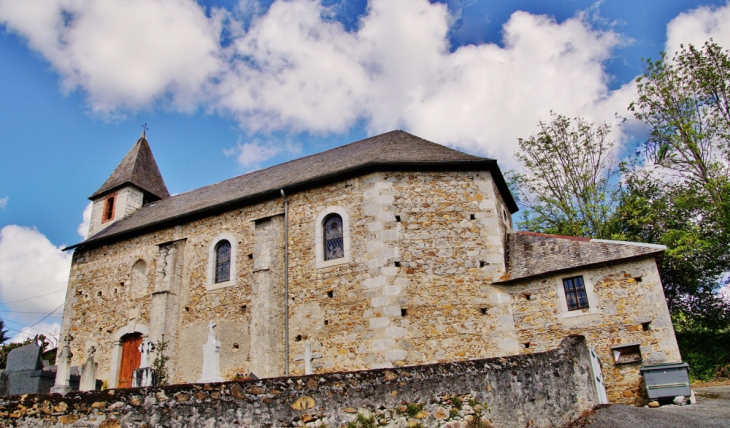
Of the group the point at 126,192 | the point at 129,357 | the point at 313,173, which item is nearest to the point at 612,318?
the point at 313,173

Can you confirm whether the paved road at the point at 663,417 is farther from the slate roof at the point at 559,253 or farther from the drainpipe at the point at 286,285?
the drainpipe at the point at 286,285

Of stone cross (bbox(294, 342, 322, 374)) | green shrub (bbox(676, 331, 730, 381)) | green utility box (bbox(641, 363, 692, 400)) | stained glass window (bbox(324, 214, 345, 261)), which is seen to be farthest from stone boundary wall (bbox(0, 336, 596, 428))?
green shrub (bbox(676, 331, 730, 381))

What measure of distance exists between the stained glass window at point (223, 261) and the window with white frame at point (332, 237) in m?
3.27

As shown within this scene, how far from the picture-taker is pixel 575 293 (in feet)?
37.9

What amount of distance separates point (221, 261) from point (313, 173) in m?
4.00

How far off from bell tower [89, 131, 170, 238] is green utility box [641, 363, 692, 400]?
802 inches

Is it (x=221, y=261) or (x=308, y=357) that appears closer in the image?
(x=308, y=357)

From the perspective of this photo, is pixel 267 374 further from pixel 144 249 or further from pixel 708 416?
pixel 708 416

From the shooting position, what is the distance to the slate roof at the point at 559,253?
11.3m

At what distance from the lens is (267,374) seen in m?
12.2

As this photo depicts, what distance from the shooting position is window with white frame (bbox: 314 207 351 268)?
13.0 m

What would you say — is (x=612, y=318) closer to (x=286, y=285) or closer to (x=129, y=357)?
(x=286, y=285)

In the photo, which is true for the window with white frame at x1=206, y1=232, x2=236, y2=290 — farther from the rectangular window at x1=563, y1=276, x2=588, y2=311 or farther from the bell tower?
the rectangular window at x1=563, y1=276, x2=588, y2=311

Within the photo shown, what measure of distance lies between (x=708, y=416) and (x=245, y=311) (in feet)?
35.2
